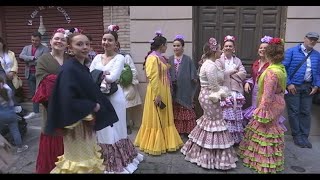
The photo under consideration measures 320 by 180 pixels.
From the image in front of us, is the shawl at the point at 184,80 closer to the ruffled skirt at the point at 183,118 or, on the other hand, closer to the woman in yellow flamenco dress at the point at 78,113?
the ruffled skirt at the point at 183,118

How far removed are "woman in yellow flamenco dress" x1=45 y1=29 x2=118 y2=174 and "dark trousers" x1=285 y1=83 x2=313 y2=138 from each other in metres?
3.26

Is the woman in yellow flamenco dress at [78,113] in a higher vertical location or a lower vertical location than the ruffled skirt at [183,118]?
higher

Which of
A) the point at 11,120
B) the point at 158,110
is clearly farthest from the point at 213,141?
the point at 11,120

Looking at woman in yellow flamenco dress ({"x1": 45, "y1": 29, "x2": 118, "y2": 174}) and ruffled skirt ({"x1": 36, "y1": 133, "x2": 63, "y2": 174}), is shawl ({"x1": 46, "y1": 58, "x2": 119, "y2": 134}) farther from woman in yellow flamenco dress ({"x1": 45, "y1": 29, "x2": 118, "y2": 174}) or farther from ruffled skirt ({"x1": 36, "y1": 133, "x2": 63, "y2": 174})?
ruffled skirt ({"x1": 36, "y1": 133, "x2": 63, "y2": 174})

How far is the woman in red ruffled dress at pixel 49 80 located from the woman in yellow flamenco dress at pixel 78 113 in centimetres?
27

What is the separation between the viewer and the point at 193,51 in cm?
596

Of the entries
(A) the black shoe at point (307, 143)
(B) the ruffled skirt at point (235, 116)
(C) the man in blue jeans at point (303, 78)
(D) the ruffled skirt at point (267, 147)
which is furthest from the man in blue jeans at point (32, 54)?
(A) the black shoe at point (307, 143)

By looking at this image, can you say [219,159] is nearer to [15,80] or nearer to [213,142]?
[213,142]

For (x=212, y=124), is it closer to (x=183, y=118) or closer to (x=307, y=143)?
(x=183, y=118)

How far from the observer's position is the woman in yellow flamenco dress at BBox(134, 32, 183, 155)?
477cm

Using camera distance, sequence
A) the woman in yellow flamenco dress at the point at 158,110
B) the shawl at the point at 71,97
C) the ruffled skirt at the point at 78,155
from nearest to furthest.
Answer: the shawl at the point at 71,97
the ruffled skirt at the point at 78,155
the woman in yellow flamenco dress at the point at 158,110

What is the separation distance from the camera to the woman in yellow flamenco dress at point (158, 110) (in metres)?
4.77

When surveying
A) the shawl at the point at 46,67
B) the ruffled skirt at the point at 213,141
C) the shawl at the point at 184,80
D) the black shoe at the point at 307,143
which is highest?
the shawl at the point at 46,67

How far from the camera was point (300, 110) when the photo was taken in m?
5.45
